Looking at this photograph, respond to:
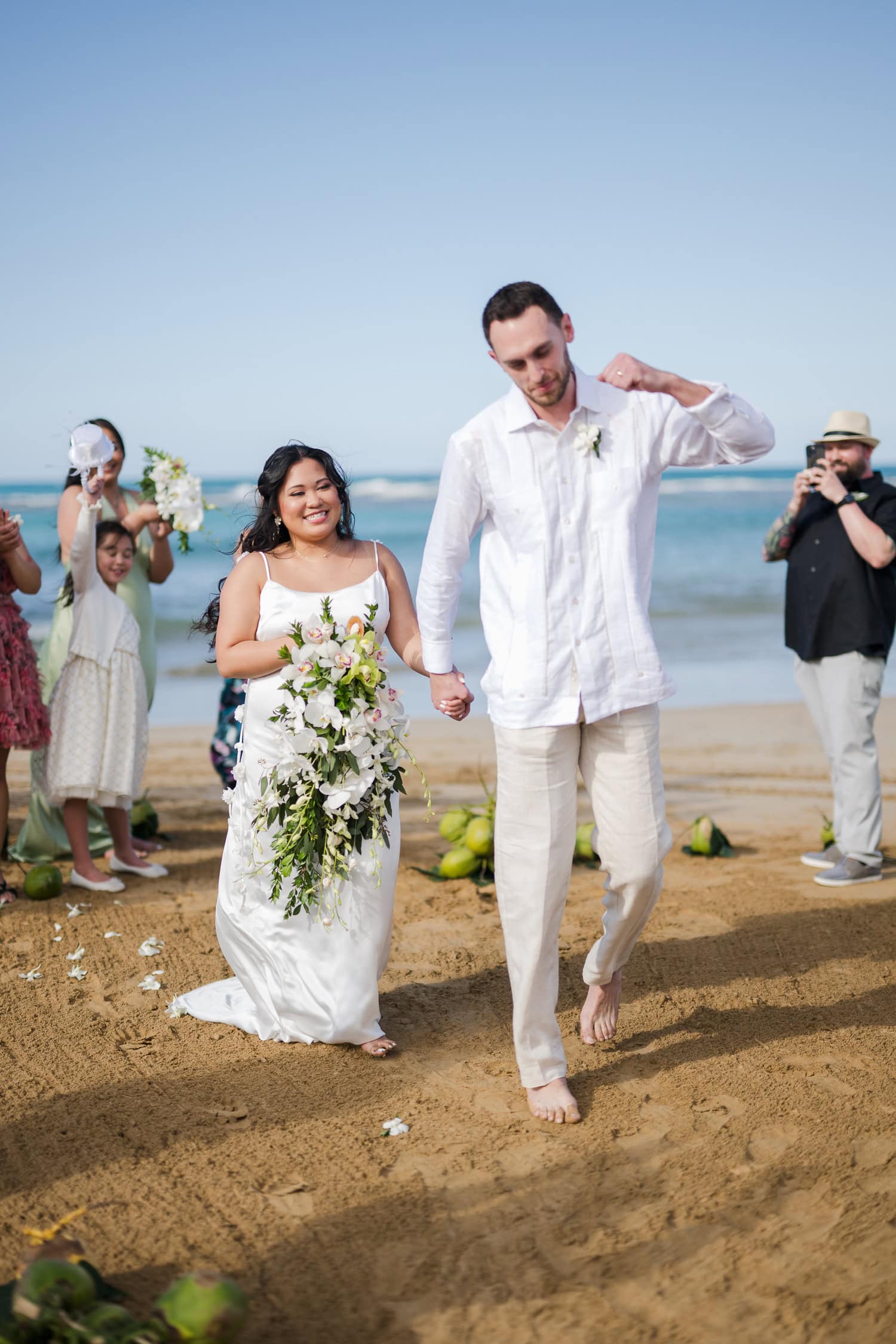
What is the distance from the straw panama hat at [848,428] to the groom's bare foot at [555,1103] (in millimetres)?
4076

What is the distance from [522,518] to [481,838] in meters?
3.23

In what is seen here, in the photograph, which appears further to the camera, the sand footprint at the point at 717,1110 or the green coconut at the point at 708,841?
the green coconut at the point at 708,841

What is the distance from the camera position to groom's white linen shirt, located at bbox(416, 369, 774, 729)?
3.58 meters

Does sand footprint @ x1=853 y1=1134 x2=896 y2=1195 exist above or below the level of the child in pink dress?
below

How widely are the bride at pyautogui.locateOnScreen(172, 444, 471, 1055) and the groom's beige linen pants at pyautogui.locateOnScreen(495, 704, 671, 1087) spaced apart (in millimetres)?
689

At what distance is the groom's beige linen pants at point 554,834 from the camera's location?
3.68m

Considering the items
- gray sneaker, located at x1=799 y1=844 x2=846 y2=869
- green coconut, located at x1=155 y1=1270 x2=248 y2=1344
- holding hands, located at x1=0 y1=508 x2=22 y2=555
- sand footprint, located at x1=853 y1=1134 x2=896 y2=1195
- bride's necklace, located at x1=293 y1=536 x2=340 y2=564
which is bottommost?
gray sneaker, located at x1=799 y1=844 x2=846 y2=869

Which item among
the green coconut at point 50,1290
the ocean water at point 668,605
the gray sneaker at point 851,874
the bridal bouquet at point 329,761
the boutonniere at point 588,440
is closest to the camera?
the green coconut at point 50,1290

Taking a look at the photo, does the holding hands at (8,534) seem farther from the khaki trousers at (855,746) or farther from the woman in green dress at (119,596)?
the khaki trousers at (855,746)

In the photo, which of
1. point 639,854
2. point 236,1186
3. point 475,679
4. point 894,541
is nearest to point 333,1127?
point 236,1186

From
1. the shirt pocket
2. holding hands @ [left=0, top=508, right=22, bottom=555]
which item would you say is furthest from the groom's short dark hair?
holding hands @ [left=0, top=508, right=22, bottom=555]

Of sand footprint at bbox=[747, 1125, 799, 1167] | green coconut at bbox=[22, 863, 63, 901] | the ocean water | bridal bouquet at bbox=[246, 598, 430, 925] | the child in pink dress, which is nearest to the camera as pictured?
sand footprint at bbox=[747, 1125, 799, 1167]

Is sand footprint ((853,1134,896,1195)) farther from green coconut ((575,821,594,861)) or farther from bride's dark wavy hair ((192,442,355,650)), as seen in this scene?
green coconut ((575,821,594,861))

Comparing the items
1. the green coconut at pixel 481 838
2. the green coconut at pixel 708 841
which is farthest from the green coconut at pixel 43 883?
the green coconut at pixel 708 841
